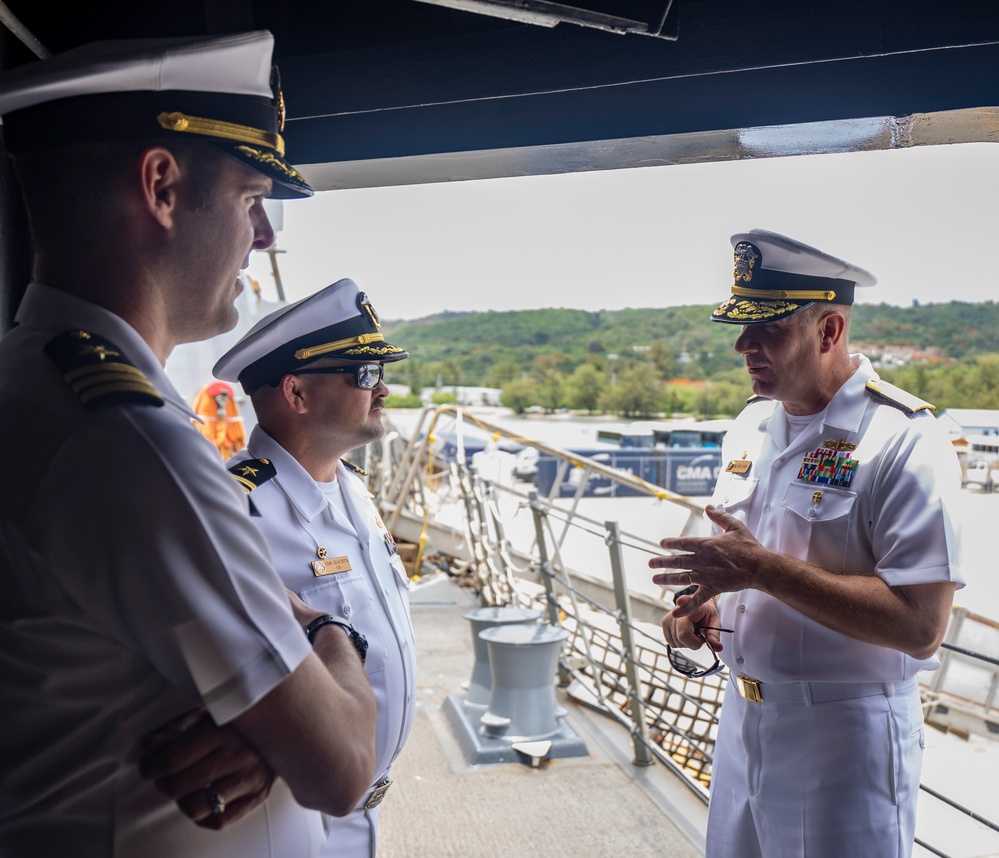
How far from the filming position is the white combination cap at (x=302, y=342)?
1.95 meters

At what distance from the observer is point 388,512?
30.5ft

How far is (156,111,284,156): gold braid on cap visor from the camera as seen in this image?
2.83 feet

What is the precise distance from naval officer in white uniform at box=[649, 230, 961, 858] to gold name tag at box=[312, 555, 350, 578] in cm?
65

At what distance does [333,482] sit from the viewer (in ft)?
6.51

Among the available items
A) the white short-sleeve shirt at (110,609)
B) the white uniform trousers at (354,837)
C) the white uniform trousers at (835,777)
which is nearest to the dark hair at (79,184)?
the white short-sleeve shirt at (110,609)

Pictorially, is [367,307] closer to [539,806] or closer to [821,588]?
[821,588]

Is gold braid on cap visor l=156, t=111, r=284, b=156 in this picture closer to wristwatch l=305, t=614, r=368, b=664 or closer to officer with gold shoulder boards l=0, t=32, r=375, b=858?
officer with gold shoulder boards l=0, t=32, r=375, b=858

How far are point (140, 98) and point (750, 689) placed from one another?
5.56ft

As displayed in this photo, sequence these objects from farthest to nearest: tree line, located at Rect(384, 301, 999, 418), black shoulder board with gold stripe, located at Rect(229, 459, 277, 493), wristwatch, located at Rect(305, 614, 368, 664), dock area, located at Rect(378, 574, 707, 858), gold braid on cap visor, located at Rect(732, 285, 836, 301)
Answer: tree line, located at Rect(384, 301, 999, 418), dock area, located at Rect(378, 574, 707, 858), gold braid on cap visor, located at Rect(732, 285, 836, 301), black shoulder board with gold stripe, located at Rect(229, 459, 277, 493), wristwatch, located at Rect(305, 614, 368, 664)

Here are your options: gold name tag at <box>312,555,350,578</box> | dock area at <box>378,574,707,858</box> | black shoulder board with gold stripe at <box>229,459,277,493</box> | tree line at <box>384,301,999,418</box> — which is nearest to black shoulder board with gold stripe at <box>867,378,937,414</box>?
gold name tag at <box>312,555,350,578</box>

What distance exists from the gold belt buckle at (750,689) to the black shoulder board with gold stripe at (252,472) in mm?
1166

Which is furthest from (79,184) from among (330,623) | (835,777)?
(835,777)

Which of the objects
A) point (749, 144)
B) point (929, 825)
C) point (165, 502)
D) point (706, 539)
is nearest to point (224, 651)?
point (165, 502)

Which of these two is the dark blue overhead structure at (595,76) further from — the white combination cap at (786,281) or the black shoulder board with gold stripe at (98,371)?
the black shoulder board with gold stripe at (98,371)
